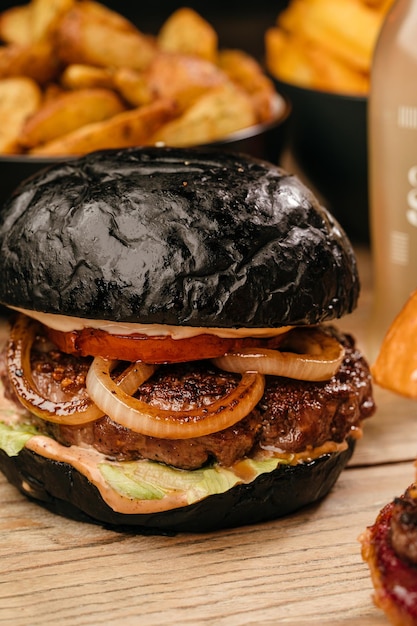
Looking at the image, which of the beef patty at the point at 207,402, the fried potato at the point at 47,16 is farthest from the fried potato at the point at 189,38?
the beef patty at the point at 207,402

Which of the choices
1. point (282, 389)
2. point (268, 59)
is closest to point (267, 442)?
point (282, 389)

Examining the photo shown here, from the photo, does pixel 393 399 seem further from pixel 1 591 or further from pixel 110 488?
pixel 1 591

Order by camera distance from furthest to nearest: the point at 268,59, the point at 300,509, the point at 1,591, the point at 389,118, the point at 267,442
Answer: the point at 268,59 → the point at 389,118 → the point at 300,509 → the point at 267,442 → the point at 1,591

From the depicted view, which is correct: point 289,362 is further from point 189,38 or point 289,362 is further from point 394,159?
point 189,38

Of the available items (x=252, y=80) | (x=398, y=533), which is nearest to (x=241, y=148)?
(x=252, y=80)

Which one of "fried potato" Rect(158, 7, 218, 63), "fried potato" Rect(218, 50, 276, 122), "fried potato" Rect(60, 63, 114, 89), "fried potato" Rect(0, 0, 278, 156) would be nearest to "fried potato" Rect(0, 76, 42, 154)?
"fried potato" Rect(0, 0, 278, 156)
